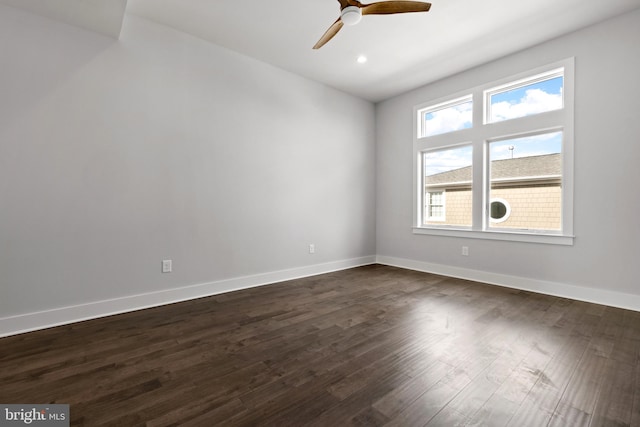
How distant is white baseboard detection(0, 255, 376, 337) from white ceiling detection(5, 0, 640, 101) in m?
2.54

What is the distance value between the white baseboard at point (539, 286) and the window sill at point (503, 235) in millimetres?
475

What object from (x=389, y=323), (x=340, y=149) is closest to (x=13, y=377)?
(x=389, y=323)

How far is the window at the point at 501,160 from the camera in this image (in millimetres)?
3285

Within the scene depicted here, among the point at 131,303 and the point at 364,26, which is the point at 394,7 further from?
the point at 131,303

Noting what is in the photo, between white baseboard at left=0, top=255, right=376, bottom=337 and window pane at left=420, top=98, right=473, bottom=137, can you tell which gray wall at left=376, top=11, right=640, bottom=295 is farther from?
white baseboard at left=0, top=255, right=376, bottom=337

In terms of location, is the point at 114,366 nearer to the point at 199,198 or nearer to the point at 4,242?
the point at 4,242

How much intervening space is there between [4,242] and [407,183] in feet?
15.8

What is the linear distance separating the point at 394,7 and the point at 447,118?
8.30 ft

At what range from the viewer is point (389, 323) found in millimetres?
2477

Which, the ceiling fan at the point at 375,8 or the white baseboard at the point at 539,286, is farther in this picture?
the white baseboard at the point at 539,286

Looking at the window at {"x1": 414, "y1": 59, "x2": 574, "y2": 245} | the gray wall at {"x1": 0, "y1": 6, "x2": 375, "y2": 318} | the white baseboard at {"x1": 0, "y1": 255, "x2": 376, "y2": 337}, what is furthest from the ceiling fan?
the white baseboard at {"x1": 0, "y1": 255, "x2": 376, "y2": 337}

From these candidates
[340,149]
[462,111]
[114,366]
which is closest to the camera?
[114,366]

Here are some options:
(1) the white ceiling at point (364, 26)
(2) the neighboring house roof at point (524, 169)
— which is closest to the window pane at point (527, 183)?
(2) the neighboring house roof at point (524, 169)

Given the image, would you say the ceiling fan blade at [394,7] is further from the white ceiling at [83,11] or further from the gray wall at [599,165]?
the gray wall at [599,165]
